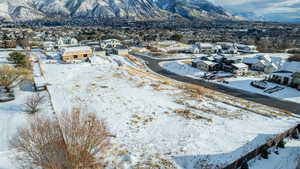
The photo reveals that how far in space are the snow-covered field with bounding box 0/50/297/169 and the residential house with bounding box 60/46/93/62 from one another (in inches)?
595

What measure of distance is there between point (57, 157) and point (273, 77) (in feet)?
121

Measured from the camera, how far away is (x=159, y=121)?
1730 cm

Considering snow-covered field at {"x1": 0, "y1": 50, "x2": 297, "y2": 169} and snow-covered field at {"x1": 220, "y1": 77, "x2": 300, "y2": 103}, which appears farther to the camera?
snow-covered field at {"x1": 220, "y1": 77, "x2": 300, "y2": 103}

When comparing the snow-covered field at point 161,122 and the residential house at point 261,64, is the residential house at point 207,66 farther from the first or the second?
the snow-covered field at point 161,122

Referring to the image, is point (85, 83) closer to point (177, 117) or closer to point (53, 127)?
point (177, 117)

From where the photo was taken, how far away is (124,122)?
54.9ft

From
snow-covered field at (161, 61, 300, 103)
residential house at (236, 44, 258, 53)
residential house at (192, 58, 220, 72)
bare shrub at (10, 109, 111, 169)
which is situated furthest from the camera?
residential house at (236, 44, 258, 53)

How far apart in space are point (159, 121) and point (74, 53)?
111ft

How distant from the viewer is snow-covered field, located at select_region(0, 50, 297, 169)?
12.7 metres

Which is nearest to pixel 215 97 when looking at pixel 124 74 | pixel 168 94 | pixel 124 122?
pixel 168 94

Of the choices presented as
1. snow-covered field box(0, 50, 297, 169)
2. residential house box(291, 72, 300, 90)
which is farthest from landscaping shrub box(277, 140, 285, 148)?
residential house box(291, 72, 300, 90)

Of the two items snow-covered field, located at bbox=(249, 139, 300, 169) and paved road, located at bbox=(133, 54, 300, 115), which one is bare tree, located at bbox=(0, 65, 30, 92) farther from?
paved road, located at bbox=(133, 54, 300, 115)

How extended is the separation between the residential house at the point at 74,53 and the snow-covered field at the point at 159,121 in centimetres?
1511

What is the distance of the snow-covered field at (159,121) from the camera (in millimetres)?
12711
